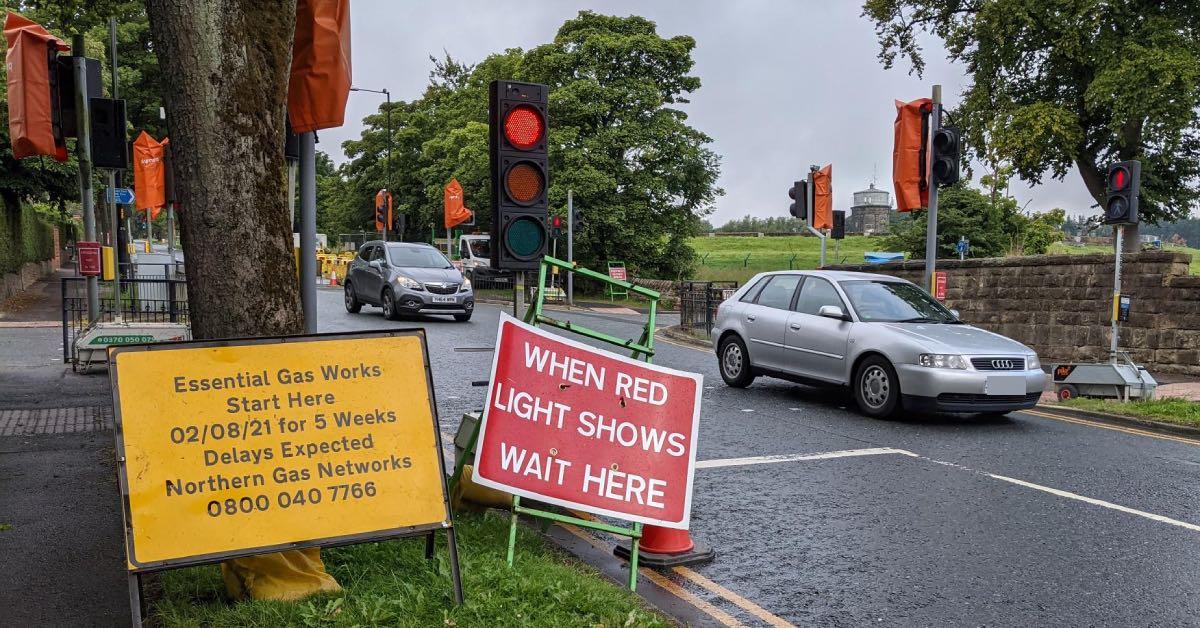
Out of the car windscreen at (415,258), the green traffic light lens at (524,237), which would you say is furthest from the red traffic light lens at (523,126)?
the car windscreen at (415,258)

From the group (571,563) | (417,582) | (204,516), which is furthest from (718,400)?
(204,516)

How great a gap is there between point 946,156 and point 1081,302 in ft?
14.1

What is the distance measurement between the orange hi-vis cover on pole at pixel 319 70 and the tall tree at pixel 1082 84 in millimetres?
26518

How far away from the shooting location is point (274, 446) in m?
3.80

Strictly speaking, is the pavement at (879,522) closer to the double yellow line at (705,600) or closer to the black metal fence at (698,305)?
the double yellow line at (705,600)

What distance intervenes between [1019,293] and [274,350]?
1582 cm

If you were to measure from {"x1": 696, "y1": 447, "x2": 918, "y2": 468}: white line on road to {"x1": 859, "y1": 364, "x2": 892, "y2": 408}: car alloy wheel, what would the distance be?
1602 millimetres

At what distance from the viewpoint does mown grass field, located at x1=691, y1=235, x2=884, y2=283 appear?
55.4 meters

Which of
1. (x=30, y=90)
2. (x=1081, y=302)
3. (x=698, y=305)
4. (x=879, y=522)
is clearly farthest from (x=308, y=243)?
(x=698, y=305)

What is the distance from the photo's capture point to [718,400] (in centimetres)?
1091

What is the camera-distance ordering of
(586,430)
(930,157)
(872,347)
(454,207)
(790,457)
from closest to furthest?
(586,430)
(790,457)
(872,347)
(930,157)
(454,207)

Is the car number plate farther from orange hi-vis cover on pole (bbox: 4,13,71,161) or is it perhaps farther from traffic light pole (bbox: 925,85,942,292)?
orange hi-vis cover on pole (bbox: 4,13,71,161)

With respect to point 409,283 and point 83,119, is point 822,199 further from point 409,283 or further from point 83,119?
point 83,119

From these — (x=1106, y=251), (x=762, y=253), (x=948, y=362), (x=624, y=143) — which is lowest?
(x=948, y=362)
